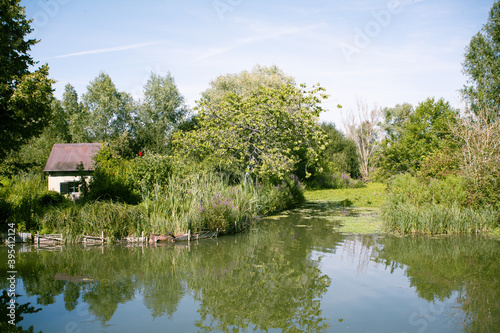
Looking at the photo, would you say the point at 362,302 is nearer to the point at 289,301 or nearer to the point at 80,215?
the point at 289,301

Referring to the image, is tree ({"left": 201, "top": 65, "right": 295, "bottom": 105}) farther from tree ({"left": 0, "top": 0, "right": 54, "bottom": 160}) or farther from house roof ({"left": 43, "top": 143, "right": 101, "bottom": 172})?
tree ({"left": 0, "top": 0, "right": 54, "bottom": 160})

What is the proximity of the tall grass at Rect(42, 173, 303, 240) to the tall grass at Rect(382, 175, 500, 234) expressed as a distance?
5.07 meters

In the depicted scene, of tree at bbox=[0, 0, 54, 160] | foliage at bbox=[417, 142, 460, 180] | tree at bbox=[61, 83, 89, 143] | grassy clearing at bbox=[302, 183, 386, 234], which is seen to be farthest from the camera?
tree at bbox=[61, 83, 89, 143]

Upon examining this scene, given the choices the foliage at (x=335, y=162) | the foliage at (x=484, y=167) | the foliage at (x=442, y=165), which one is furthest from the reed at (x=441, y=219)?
the foliage at (x=335, y=162)

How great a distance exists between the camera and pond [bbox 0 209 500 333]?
5637 millimetres

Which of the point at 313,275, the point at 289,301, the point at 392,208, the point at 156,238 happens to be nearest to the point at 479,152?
the point at 392,208

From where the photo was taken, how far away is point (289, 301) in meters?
6.47

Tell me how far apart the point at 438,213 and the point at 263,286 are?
760 cm

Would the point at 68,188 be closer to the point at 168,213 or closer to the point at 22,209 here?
the point at 22,209

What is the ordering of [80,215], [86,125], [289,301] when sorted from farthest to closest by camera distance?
1. [86,125]
2. [80,215]
3. [289,301]

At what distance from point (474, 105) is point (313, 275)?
2395 cm

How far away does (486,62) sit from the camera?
2530 centimetres

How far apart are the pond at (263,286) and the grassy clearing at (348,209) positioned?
1.99 m

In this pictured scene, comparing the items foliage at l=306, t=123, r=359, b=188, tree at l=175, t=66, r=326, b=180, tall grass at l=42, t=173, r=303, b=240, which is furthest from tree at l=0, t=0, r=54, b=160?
foliage at l=306, t=123, r=359, b=188
